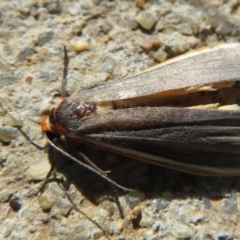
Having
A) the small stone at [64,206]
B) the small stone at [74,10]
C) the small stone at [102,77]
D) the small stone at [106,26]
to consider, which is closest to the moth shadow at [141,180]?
the small stone at [64,206]

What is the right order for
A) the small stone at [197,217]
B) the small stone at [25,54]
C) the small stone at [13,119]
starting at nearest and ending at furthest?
the small stone at [197,217]
the small stone at [13,119]
the small stone at [25,54]

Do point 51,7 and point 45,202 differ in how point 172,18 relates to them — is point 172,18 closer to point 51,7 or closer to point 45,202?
point 51,7

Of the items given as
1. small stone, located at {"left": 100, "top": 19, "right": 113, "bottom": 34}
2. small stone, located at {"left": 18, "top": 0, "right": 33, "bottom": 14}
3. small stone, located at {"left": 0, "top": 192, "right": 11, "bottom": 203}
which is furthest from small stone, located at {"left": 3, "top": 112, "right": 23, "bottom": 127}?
small stone, located at {"left": 100, "top": 19, "right": 113, "bottom": 34}

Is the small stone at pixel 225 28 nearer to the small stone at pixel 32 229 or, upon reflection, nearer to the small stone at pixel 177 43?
the small stone at pixel 177 43

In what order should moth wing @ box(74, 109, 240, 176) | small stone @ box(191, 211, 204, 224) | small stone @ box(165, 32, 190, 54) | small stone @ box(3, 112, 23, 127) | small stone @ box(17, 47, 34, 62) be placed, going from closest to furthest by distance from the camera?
1. moth wing @ box(74, 109, 240, 176)
2. small stone @ box(191, 211, 204, 224)
3. small stone @ box(3, 112, 23, 127)
4. small stone @ box(17, 47, 34, 62)
5. small stone @ box(165, 32, 190, 54)

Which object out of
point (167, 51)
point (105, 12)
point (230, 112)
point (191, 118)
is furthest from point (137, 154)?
point (105, 12)

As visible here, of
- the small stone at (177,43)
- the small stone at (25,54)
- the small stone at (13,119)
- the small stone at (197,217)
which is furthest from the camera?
the small stone at (177,43)

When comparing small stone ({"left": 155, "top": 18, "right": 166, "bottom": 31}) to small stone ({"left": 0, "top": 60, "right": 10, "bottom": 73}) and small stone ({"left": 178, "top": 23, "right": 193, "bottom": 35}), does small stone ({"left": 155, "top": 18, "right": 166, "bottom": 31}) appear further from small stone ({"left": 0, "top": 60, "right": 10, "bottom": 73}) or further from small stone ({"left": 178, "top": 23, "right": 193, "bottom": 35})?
small stone ({"left": 0, "top": 60, "right": 10, "bottom": 73})

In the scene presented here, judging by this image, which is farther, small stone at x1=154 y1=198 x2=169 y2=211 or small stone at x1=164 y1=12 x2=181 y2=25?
small stone at x1=164 y1=12 x2=181 y2=25
